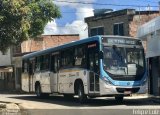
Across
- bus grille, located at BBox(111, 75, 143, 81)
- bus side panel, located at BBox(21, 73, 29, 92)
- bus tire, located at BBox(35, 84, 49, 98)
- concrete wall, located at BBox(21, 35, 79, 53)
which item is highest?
concrete wall, located at BBox(21, 35, 79, 53)

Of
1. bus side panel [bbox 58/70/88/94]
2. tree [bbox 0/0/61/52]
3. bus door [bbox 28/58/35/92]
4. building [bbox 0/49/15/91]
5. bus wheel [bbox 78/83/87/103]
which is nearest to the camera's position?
tree [bbox 0/0/61/52]

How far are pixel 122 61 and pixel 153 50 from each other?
8.45 metres

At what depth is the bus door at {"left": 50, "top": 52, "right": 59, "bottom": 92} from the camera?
1152 inches

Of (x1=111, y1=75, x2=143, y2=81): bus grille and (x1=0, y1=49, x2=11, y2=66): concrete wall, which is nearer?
(x1=111, y1=75, x2=143, y2=81): bus grille

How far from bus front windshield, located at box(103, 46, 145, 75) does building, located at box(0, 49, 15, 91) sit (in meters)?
36.8

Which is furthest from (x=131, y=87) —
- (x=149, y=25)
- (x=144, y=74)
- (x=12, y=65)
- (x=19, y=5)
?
(x=12, y=65)

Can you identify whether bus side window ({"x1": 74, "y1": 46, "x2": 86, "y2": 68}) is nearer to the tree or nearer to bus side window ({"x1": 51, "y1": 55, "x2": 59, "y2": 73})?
bus side window ({"x1": 51, "y1": 55, "x2": 59, "y2": 73})

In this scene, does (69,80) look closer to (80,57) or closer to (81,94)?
(81,94)

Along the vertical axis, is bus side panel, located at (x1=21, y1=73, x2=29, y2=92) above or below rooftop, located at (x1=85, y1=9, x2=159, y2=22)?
below

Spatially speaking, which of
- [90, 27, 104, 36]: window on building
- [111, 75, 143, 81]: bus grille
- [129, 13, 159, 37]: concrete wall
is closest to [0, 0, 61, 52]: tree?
[111, 75, 143, 81]: bus grille

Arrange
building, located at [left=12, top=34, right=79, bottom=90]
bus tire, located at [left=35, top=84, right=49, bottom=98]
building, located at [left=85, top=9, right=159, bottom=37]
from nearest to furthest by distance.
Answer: bus tire, located at [left=35, top=84, right=49, bottom=98] < building, located at [left=85, top=9, right=159, bottom=37] < building, located at [left=12, top=34, right=79, bottom=90]

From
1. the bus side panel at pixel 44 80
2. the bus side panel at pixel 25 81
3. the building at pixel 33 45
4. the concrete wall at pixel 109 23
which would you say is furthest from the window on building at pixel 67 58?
the building at pixel 33 45

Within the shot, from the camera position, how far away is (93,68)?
78.9ft

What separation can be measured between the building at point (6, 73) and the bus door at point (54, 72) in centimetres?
2974
